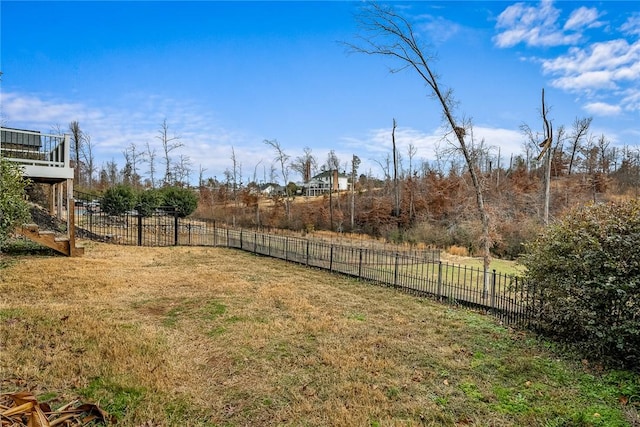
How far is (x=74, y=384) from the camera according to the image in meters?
3.76

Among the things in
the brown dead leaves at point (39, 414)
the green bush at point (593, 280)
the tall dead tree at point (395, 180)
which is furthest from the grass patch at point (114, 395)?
the tall dead tree at point (395, 180)

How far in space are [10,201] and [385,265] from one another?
9.37 metres

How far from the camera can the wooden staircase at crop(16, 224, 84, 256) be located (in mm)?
9961

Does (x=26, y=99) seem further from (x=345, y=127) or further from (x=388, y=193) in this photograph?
(x=388, y=193)

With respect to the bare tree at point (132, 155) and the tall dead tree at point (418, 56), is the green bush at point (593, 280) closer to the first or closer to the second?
the tall dead tree at point (418, 56)

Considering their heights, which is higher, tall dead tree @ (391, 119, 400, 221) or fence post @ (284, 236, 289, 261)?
tall dead tree @ (391, 119, 400, 221)

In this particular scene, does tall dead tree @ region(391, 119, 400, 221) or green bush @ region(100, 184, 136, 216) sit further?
tall dead tree @ region(391, 119, 400, 221)

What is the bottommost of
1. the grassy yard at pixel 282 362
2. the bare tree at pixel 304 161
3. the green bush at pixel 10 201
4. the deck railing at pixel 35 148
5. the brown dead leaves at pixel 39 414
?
the grassy yard at pixel 282 362

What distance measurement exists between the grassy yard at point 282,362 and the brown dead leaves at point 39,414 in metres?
0.26

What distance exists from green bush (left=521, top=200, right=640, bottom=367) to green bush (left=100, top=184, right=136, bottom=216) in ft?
70.1

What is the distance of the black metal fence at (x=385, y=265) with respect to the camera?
7133mm

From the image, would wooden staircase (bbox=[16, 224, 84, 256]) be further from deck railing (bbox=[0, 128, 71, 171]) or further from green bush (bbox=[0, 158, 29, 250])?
deck railing (bbox=[0, 128, 71, 171])

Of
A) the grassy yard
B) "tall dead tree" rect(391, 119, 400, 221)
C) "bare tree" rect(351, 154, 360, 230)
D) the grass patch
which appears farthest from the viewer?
"bare tree" rect(351, 154, 360, 230)

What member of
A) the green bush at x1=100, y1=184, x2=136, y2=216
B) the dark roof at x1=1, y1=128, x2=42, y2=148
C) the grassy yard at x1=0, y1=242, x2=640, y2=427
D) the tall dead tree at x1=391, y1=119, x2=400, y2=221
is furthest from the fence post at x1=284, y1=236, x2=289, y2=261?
the tall dead tree at x1=391, y1=119, x2=400, y2=221
